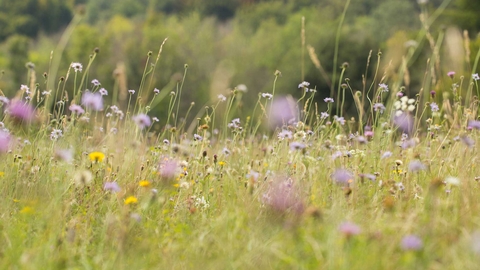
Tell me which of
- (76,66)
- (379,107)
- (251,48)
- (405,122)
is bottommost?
(251,48)

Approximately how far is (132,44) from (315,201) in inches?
1167

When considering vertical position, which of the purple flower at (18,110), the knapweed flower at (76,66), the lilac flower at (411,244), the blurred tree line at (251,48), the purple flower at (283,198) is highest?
the lilac flower at (411,244)

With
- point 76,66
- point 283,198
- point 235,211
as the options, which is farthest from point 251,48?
point 235,211

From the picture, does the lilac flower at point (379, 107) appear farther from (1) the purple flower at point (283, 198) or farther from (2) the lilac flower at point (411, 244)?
(2) the lilac flower at point (411, 244)

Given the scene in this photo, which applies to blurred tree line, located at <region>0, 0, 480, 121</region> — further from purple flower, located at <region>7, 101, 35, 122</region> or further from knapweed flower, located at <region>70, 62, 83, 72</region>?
purple flower, located at <region>7, 101, 35, 122</region>

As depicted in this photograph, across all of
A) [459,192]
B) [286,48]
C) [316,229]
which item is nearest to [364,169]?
[459,192]

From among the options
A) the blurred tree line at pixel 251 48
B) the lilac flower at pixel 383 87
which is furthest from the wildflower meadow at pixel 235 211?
the blurred tree line at pixel 251 48

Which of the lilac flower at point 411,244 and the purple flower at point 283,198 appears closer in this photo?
the lilac flower at point 411,244

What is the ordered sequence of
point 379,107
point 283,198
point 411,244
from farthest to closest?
point 379,107 < point 283,198 < point 411,244

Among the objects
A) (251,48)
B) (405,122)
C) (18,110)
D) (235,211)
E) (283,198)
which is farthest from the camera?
(251,48)

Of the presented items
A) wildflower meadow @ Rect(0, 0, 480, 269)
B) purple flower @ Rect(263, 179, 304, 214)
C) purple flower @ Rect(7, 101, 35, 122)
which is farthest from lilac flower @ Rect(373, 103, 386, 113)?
purple flower @ Rect(7, 101, 35, 122)

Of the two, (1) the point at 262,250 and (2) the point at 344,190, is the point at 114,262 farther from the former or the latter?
(2) the point at 344,190

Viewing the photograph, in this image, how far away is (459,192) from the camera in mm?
2432

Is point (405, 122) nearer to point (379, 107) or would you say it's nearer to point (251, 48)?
point (379, 107)
